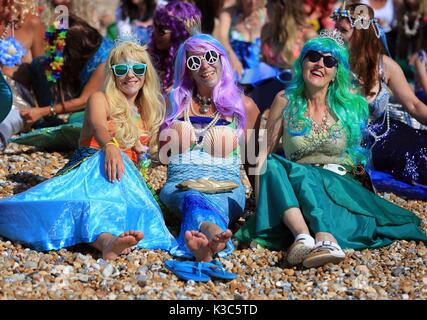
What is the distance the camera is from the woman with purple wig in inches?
219

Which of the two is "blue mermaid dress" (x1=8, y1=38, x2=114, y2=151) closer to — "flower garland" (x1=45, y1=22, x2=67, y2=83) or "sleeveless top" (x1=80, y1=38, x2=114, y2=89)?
"sleeveless top" (x1=80, y1=38, x2=114, y2=89)

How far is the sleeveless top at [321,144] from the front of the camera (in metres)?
5.62

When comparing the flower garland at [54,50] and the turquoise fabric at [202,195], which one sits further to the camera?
the flower garland at [54,50]

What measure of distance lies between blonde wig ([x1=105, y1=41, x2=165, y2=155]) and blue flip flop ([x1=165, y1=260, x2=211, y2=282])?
3.87ft

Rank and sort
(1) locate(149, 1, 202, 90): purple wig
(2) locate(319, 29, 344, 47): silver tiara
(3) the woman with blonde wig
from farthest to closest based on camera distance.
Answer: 1. (1) locate(149, 1, 202, 90): purple wig
2. (2) locate(319, 29, 344, 47): silver tiara
3. (3) the woman with blonde wig

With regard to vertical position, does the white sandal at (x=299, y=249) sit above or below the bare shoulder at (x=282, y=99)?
below

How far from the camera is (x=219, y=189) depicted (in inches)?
218

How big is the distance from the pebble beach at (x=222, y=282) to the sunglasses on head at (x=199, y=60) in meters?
1.29

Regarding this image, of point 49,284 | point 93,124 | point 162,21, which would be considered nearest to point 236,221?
point 93,124

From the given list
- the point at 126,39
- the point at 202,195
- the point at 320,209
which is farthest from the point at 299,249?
the point at 126,39

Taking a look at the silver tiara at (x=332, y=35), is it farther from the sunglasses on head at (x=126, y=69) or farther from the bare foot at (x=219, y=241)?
the bare foot at (x=219, y=241)

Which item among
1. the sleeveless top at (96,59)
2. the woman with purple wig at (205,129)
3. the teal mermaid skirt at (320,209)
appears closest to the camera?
the teal mermaid skirt at (320,209)

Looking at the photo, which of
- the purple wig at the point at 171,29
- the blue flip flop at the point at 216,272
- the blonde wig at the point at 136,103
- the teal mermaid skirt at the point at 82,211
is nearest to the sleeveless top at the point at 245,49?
the purple wig at the point at 171,29

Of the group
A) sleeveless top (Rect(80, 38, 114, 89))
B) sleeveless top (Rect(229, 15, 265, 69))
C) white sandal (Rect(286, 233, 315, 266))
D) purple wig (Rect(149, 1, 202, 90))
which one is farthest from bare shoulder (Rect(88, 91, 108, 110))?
sleeveless top (Rect(229, 15, 265, 69))
